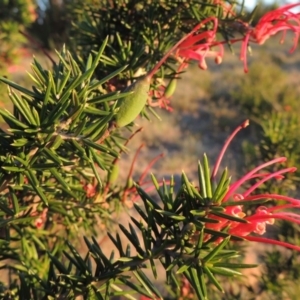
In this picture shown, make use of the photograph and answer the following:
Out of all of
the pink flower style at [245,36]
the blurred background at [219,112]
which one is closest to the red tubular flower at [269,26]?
the pink flower style at [245,36]

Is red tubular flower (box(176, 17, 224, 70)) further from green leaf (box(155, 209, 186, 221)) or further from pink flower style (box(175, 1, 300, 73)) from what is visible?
green leaf (box(155, 209, 186, 221))

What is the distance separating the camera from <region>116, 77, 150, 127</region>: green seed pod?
1.73 ft

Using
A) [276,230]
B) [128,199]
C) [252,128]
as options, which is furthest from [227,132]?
[128,199]

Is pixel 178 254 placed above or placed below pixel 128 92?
below

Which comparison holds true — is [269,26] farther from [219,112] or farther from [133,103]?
[219,112]

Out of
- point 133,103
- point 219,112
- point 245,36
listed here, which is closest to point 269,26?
point 245,36

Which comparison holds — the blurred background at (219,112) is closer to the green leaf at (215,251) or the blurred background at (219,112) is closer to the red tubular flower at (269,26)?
the red tubular flower at (269,26)

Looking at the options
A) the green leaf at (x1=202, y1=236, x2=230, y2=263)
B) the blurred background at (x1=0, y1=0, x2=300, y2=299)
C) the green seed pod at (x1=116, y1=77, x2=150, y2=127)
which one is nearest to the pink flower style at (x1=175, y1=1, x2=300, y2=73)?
the green seed pod at (x1=116, y1=77, x2=150, y2=127)

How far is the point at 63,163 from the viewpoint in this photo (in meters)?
0.52

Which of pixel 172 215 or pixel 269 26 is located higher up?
pixel 269 26

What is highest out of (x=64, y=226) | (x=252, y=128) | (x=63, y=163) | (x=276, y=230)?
(x=63, y=163)

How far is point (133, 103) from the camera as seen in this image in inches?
20.8

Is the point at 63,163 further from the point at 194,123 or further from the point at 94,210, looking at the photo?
the point at 194,123

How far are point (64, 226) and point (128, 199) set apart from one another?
140 mm
